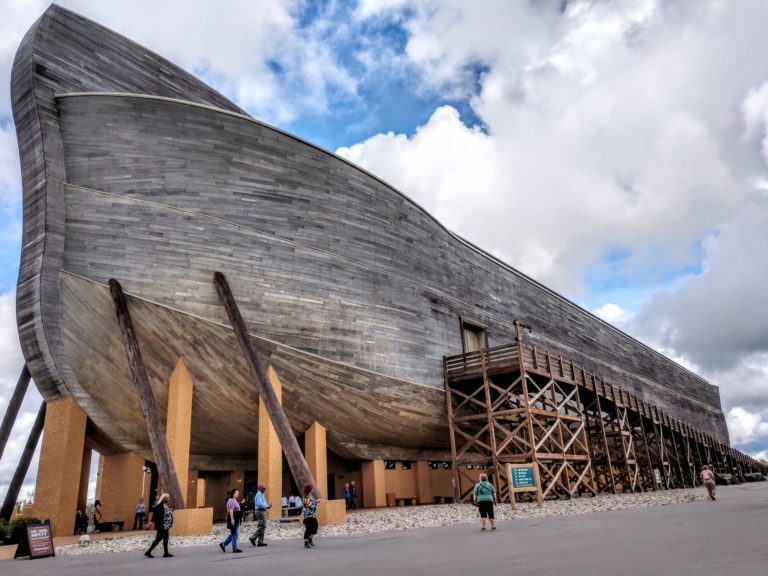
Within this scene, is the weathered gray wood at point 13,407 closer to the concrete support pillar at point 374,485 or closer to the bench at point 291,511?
the bench at point 291,511

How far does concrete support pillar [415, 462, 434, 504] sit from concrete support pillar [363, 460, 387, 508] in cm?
217

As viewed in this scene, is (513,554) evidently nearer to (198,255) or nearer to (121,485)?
(198,255)

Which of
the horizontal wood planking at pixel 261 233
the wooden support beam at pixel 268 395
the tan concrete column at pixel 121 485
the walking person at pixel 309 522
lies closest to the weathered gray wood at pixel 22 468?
the tan concrete column at pixel 121 485

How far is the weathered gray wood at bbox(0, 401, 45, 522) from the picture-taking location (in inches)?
642

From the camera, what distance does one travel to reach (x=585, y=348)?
104 feet

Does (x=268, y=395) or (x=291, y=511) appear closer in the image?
(x=268, y=395)

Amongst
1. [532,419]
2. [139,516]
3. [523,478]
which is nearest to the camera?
[523,478]

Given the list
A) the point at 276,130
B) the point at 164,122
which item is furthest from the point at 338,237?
the point at 164,122

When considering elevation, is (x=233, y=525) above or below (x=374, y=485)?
below

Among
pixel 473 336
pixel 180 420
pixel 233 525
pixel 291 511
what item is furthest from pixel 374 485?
pixel 233 525

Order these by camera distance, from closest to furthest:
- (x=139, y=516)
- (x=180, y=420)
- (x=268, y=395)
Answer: (x=268, y=395) < (x=180, y=420) < (x=139, y=516)

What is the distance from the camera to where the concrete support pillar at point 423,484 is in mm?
23734

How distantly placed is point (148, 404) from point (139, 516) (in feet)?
19.9

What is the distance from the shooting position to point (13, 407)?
17.7 m
